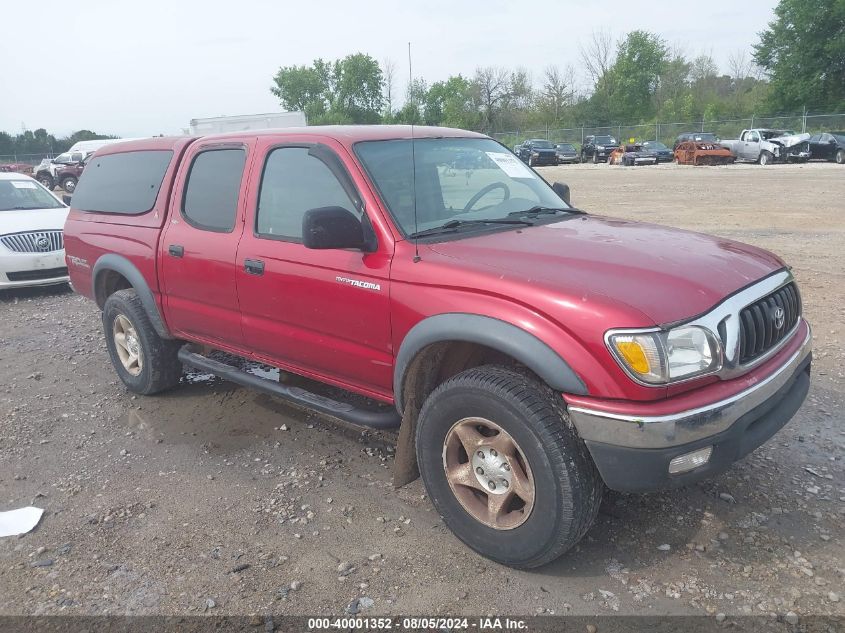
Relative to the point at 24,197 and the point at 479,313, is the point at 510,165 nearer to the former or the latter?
the point at 479,313

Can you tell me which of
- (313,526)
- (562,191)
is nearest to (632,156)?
(562,191)

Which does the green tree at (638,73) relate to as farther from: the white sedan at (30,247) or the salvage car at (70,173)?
the white sedan at (30,247)

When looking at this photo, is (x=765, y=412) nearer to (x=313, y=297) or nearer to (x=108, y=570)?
(x=313, y=297)

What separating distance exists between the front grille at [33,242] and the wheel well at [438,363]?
24.1ft

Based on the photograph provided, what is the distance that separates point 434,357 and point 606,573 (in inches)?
47.7

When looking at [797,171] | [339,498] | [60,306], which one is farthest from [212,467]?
[797,171]

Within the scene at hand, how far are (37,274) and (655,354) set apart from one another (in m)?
8.75

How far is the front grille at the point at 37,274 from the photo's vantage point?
8.89 m

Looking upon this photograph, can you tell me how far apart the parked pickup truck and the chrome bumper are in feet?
104

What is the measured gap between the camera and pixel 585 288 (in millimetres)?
2750

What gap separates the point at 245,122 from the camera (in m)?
9.61

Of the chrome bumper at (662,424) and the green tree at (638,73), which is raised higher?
the green tree at (638,73)

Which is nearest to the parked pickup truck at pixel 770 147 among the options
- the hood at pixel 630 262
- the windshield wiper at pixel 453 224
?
the hood at pixel 630 262

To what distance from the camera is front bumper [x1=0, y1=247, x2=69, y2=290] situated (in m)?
8.83
